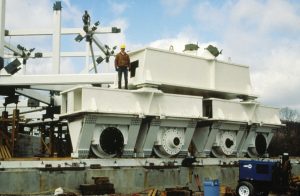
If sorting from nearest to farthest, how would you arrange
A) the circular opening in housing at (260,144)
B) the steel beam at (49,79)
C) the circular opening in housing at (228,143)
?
the circular opening in housing at (228,143) → the steel beam at (49,79) → the circular opening in housing at (260,144)

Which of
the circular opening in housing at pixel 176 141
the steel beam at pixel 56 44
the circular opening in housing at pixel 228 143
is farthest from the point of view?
the steel beam at pixel 56 44

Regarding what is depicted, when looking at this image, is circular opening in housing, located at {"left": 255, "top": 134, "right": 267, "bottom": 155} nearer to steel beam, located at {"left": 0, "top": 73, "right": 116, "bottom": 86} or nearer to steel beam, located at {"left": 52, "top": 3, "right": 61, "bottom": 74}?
steel beam, located at {"left": 0, "top": 73, "right": 116, "bottom": 86}

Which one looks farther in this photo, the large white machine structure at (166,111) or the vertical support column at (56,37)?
the vertical support column at (56,37)

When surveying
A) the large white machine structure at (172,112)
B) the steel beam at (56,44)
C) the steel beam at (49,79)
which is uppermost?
the steel beam at (56,44)

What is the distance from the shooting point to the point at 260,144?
68.9ft

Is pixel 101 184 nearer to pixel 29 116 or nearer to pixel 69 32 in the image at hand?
pixel 29 116

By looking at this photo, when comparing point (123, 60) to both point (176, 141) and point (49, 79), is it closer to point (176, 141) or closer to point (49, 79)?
point (176, 141)

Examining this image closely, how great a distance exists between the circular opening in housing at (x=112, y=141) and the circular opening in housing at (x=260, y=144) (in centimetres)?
871

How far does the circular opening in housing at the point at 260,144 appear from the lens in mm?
20875

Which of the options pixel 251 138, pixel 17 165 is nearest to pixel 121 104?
pixel 17 165

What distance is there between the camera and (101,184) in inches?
531

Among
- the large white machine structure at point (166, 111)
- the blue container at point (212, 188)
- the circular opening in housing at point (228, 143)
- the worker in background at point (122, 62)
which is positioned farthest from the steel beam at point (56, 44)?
the blue container at point (212, 188)

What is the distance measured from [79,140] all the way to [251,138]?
31.4ft

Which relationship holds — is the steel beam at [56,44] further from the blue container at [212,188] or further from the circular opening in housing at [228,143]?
the blue container at [212,188]
